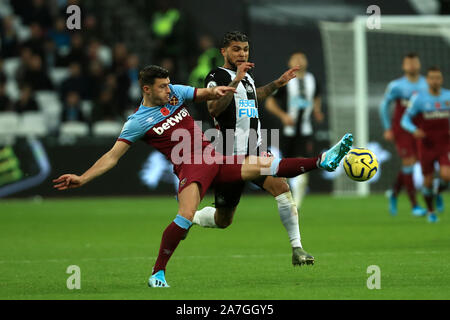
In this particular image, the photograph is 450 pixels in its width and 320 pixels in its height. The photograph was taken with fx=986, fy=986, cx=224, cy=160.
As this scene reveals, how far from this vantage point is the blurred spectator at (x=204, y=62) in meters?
19.7

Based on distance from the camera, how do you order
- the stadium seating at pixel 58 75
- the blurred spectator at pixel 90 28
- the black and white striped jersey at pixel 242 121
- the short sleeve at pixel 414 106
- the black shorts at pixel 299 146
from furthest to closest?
the blurred spectator at pixel 90 28
the stadium seating at pixel 58 75
the black shorts at pixel 299 146
the short sleeve at pixel 414 106
the black and white striped jersey at pixel 242 121

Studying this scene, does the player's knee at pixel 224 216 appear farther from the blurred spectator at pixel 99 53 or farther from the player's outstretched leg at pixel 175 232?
the blurred spectator at pixel 99 53

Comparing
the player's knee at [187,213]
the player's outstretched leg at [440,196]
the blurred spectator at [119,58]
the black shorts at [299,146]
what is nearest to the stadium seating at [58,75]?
the blurred spectator at [119,58]

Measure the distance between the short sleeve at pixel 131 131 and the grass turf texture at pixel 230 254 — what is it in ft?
3.65

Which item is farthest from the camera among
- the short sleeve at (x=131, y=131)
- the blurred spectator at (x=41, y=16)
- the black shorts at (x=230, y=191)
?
the blurred spectator at (x=41, y=16)

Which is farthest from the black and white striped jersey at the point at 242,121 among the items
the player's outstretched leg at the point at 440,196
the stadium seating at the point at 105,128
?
the stadium seating at the point at 105,128

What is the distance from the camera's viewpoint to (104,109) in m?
20.3

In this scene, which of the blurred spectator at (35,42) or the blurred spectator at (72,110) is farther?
the blurred spectator at (35,42)

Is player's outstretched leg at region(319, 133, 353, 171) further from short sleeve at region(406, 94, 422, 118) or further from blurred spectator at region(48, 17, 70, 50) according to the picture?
blurred spectator at region(48, 17, 70, 50)


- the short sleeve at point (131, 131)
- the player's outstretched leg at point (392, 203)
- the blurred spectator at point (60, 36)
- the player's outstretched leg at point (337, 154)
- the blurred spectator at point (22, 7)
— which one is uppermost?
the blurred spectator at point (22, 7)

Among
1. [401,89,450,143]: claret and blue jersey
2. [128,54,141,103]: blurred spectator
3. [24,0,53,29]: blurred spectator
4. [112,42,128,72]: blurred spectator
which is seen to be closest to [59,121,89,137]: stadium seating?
[128,54,141,103]: blurred spectator

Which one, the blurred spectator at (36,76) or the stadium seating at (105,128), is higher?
the blurred spectator at (36,76)

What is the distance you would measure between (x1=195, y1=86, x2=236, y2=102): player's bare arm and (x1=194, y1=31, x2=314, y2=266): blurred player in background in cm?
42
